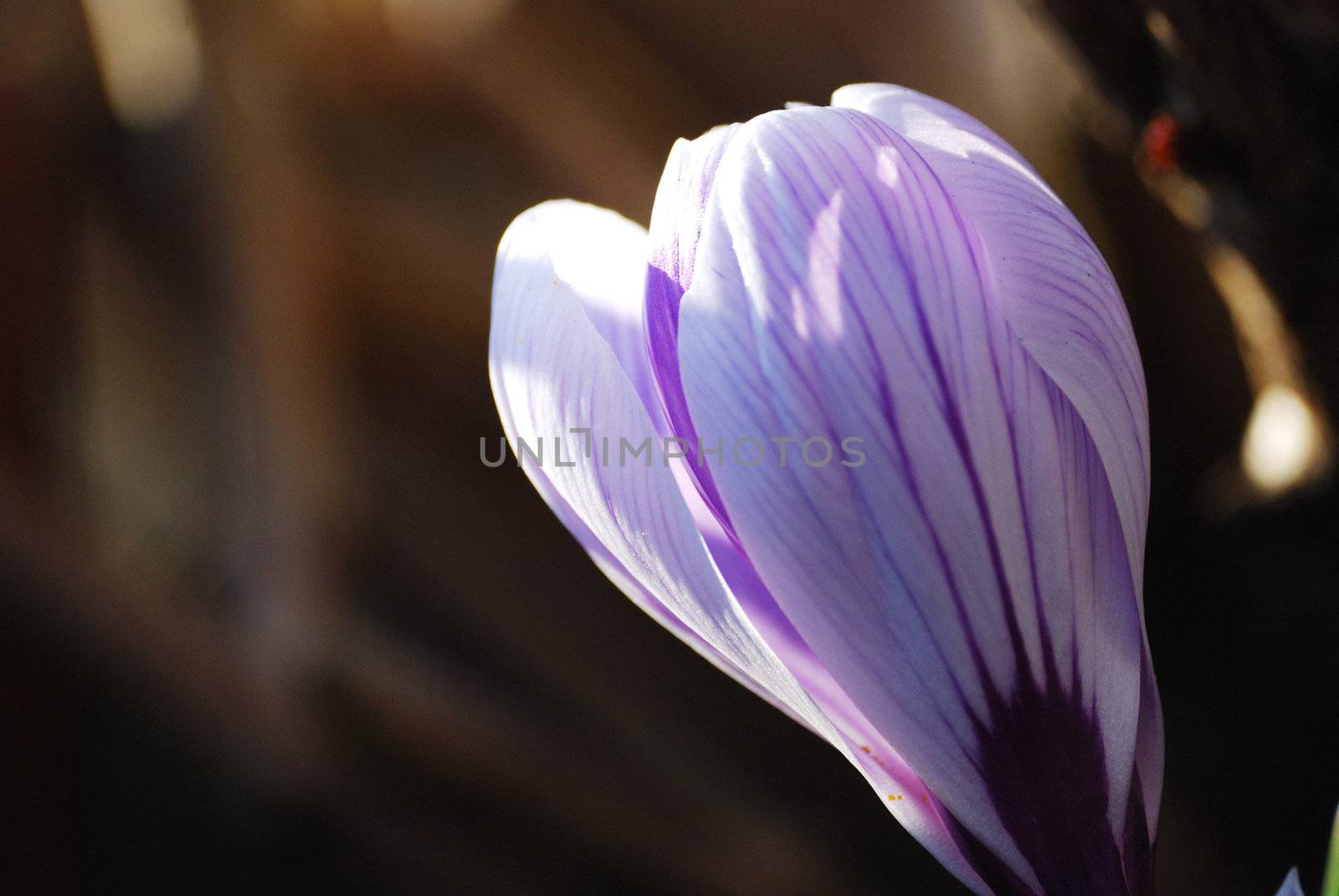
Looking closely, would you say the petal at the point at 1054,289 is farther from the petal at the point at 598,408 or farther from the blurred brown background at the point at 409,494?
the blurred brown background at the point at 409,494

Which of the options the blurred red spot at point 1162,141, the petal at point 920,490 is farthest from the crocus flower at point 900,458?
the blurred red spot at point 1162,141

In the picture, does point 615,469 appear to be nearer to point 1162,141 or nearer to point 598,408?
point 598,408

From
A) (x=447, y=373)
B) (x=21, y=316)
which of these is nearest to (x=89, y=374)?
(x=21, y=316)

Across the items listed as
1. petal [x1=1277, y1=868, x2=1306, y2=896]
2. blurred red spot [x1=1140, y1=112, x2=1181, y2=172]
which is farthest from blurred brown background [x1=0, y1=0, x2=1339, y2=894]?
petal [x1=1277, y1=868, x2=1306, y2=896]

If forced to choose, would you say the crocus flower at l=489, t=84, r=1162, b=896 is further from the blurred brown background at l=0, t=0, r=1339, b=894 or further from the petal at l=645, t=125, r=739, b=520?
the blurred brown background at l=0, t=0, r=1339, b=894

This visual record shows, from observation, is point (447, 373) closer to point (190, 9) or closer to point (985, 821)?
point (190, 9)

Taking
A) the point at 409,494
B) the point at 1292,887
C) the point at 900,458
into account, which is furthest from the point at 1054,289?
the point at 409,494
